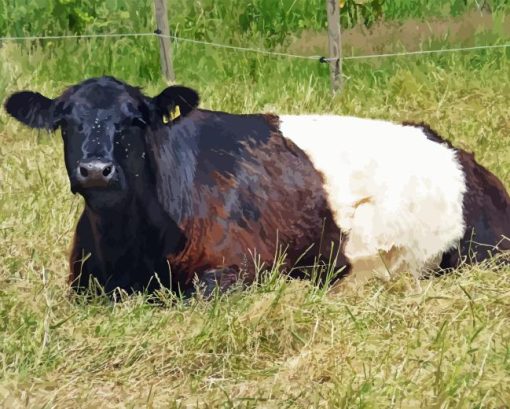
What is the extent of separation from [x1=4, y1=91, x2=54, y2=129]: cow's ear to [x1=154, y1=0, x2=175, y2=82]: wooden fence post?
387cm

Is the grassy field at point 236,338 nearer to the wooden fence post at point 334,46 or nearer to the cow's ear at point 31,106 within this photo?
the cow's ear at point 31,106

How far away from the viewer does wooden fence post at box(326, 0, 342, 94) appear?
27.4 feet

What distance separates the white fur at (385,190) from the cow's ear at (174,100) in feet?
2.23

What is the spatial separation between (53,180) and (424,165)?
6.30 feet

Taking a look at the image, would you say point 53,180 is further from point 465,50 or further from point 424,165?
point 465,50

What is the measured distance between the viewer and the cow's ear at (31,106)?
15.2ft

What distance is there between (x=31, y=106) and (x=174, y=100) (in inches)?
23.1

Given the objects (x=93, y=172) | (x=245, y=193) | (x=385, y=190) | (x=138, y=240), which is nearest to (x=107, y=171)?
(x=93, y=172)

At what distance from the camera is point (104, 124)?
4422mm

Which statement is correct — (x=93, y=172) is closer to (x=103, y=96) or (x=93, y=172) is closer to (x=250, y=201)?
(x=103, y=96)

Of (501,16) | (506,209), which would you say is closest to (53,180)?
(506,209)

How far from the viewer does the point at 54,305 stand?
14.4 feet

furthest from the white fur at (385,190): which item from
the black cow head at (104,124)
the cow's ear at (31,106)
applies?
the cow's ear at (31,106)

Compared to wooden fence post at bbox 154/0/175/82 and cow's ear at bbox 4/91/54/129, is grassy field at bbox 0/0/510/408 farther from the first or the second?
wooden fence post at bbox 154/0/175/82
